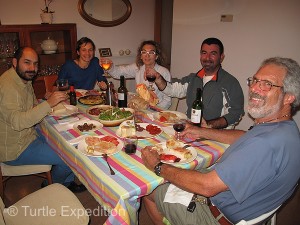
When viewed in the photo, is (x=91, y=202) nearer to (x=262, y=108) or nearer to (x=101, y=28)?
(x=262, y=108)

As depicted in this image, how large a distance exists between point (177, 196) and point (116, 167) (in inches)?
17.6

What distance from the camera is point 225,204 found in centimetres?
140

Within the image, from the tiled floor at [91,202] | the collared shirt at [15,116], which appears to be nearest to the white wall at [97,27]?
the collared shirt at [15,116]

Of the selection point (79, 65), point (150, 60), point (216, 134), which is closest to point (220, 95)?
point (216, 134)

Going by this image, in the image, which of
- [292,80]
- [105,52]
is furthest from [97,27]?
[292,80]

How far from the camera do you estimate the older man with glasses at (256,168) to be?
46.6 inches

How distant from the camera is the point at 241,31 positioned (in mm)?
3488

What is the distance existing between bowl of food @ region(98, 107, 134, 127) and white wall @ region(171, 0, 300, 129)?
7.20 ft

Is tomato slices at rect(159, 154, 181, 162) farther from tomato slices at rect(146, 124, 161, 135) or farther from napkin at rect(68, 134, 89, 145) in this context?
napkin at rect(68, 134, 89, 145)

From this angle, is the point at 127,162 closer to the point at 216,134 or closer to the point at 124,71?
the point at 216,134

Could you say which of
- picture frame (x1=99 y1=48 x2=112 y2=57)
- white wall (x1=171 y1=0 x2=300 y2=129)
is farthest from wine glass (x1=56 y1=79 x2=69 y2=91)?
picture frame (x1=99 y1=48 x2=112 y2=57)

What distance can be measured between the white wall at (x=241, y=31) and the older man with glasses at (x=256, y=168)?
207cm

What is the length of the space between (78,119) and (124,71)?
4.29ft

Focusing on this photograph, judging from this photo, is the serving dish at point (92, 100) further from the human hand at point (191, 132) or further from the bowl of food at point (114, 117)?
the human hand at point (191, 132)
